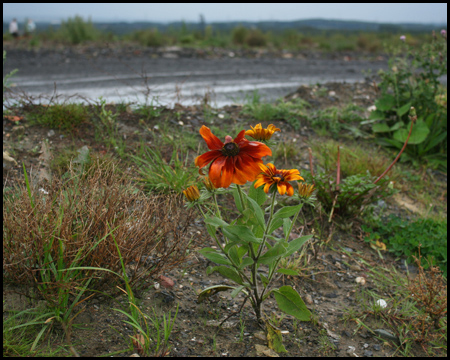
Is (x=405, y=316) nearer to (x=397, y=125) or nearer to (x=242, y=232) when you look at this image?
(x=242, y=232)

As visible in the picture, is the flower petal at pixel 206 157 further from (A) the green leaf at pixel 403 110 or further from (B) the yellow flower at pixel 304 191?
(A) the green leaf at pixel 403 110

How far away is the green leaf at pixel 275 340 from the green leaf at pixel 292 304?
0.11 meters

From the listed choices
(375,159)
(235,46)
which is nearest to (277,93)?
(375,159)

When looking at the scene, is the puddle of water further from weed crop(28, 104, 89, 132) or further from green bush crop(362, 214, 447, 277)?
green bush crop(362, 214, 447, 277)

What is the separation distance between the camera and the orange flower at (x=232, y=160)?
1453mm

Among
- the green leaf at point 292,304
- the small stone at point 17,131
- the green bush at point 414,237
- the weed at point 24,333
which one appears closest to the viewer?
the weed at point 24,333

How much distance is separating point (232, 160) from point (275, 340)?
0.97 meters

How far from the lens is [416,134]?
4094 millimetres

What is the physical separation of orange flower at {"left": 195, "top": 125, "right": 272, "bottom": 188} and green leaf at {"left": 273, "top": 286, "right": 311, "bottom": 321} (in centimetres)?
71

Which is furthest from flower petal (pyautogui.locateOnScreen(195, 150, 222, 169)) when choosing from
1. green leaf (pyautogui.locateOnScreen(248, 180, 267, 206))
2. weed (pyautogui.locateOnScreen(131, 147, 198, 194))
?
weed (pyautogui.locateOnScreen(131, 147, 198, 194))

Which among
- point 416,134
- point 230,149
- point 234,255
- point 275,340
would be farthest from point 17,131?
point 416,134

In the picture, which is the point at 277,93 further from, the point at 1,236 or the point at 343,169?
the point at 1,236

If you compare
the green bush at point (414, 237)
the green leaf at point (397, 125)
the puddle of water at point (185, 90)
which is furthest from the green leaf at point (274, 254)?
the green leaf at point (397, 125)

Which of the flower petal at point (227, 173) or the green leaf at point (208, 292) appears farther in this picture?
the green leaf at point (208, 292)
